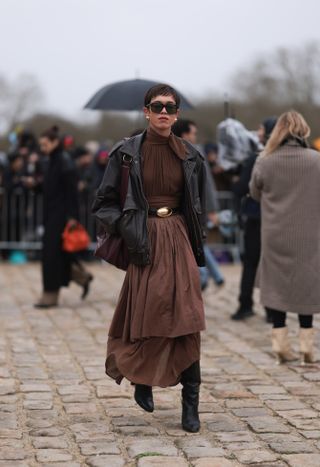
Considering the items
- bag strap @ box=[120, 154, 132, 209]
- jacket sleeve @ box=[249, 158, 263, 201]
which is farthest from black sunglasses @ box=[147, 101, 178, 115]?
jacket sleeve @ box=[249, 158, 263, 201]

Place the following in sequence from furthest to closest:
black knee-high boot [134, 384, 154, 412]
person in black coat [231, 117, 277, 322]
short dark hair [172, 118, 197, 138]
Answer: short dark hair [172, 118, 197, 138]
person in black coat [231, 117, 277, 322]
black knee-high boot [134, 384, 154, 412]

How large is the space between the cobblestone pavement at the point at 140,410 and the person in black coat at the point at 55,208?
4.36ft

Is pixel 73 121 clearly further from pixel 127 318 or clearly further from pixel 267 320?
pixel 127 318

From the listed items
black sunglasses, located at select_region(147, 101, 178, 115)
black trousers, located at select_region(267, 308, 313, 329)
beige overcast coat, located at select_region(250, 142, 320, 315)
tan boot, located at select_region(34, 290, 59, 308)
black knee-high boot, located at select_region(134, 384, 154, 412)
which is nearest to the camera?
black sunglasses, located at select_region(147, 101, 178, 115)

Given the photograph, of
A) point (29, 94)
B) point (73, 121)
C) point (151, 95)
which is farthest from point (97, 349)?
point (29, 94)

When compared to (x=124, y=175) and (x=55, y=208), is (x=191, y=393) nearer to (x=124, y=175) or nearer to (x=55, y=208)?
(x=124, y=175)

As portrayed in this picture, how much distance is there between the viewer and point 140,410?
248 inches

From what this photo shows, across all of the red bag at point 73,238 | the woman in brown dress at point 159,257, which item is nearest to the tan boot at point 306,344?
the woman in brown dress at point 159,257

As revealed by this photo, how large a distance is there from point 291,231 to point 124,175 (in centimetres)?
232

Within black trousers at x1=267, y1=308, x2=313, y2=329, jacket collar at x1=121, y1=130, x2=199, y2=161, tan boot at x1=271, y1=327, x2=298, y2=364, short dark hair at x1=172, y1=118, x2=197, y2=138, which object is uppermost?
jacket collar at x1=121, y1=130, x2=199, y2=161

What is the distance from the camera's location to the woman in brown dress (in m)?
5.67

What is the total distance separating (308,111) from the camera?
16.2 m

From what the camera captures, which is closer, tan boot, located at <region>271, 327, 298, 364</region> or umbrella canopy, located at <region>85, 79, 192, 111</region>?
tan boot, located at <region>271, 327, 298, 364</region>

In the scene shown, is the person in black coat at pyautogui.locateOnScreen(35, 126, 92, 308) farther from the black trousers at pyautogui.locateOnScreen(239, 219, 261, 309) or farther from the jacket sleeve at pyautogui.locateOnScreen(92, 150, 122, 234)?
the jacket sleeve at pyautogui.locateOnScreen(92, 150, 122, 234)
